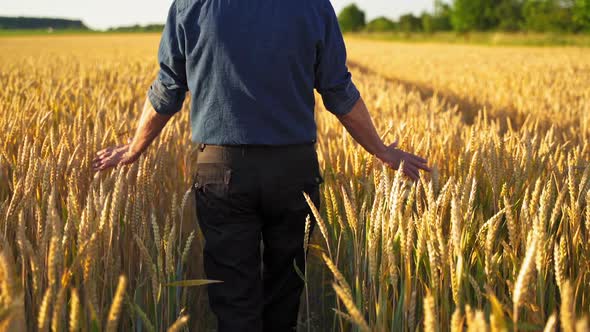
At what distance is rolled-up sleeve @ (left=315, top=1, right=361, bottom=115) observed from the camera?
166 centimetres

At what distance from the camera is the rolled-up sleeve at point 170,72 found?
1.67m

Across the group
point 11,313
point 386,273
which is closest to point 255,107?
point 386,273

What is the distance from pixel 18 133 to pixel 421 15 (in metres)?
81.4

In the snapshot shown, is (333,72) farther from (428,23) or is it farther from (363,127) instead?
(428,23)

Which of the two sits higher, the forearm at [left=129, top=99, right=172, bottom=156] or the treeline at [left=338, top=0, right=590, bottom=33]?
the treeline at [left=338, top=0, right=590, bottom=33]

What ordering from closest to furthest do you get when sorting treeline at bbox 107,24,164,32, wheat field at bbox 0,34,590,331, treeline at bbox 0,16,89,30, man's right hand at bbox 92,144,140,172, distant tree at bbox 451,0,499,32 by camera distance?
wheat field at bbox 0,34,590,331 → man's right hand at bbox 92,144,140,172 → distant tree at bbox 451,0,499,32 → treeline at bbox 107,24,164,32 → treeline at bbox 0,16,89,30

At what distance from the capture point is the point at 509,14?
56.1 metres

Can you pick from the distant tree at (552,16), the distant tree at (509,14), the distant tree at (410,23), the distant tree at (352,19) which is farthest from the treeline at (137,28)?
the distant tree at (552,16)

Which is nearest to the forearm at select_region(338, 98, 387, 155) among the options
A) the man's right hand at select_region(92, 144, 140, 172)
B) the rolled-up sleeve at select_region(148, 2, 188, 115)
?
the rolled-up sleeve at select_region(148, 2, 188, 115)

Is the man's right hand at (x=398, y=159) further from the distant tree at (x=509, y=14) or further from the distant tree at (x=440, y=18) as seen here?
the distant tree at (x=440, y=18)

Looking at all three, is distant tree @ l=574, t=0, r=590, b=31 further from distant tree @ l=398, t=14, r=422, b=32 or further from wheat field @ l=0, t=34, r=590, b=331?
distant tree @ l=398, t=14, r=422, b=32

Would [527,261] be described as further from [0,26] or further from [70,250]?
[0,26]

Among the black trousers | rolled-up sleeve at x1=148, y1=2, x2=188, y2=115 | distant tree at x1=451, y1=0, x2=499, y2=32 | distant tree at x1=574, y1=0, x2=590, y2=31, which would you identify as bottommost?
the black trousers

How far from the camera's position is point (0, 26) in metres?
89.9
